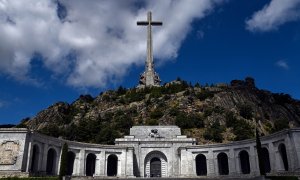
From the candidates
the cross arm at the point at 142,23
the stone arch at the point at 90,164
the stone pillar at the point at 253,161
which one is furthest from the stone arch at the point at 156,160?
the cross arm at the point at 142,23

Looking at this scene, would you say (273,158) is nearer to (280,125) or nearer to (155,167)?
(155,167)

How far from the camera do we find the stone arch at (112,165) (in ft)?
174

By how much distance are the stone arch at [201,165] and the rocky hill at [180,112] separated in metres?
21.7

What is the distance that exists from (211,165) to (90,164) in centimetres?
2075

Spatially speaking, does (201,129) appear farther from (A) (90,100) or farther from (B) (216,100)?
(A) (90,100)

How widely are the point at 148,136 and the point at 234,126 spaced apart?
34127 mm

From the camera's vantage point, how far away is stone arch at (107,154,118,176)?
53.0 metres

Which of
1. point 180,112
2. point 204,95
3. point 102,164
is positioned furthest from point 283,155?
point 204,95

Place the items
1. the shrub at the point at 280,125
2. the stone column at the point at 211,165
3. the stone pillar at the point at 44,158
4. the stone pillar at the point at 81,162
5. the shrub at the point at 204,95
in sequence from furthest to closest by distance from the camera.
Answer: the shrub at the point at 204,95 → the shrub at the point at 280,125 → the stone column at the point at 211,165 → the stone pillar at the point at 81,162 → the stone pillar at the point at 44,158

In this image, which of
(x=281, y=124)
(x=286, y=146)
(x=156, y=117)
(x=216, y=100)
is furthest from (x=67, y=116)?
(x=286, y=146)

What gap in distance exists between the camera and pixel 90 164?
5231 cm

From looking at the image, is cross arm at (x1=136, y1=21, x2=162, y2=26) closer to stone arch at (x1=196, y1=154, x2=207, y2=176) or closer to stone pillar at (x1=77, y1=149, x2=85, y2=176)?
stone arch at (x1=196, y1=154, x2=207, y2=176)

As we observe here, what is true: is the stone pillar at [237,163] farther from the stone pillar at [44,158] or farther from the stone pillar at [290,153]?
the stone pillar at [44,158]

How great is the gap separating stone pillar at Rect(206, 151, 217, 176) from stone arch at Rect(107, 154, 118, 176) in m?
15.9
